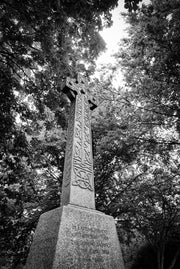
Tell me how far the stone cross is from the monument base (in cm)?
36

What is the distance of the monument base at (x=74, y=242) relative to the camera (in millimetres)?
2133

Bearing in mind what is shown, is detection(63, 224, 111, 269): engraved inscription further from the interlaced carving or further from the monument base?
the interlaced carving

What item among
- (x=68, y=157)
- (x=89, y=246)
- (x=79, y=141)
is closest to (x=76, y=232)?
(x=89, y=246)

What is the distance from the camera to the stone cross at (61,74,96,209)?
122 inches

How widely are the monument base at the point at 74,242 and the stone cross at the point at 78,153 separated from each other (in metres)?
0.36

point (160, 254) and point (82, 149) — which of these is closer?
point (82, 149)

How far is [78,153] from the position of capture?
12.1 feet

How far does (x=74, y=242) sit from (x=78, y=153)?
169cm

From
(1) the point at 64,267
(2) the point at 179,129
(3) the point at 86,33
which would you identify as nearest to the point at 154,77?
(2) the point at 179,129

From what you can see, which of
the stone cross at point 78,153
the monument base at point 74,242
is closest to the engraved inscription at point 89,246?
the monument base at point 74,242

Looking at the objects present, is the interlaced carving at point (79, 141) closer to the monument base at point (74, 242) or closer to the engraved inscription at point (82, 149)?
the engraved inscription at point (82, 149)

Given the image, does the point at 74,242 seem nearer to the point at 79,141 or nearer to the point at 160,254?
the point at 79,141

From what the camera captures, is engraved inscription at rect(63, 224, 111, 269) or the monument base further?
engraved inscription at rect(63, 224, 111, 269)

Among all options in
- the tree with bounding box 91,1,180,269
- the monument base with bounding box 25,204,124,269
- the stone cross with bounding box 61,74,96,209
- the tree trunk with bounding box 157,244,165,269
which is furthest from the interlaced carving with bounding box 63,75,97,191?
the tree trunk with bounding box 157,244,165,269
